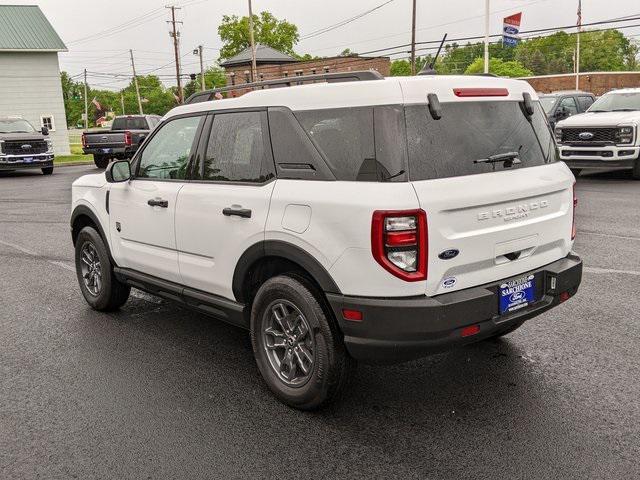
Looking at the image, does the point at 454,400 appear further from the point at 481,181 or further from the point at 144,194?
the point at 144,194

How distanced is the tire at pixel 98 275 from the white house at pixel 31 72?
34.7 meters

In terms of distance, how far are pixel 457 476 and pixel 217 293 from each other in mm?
1959

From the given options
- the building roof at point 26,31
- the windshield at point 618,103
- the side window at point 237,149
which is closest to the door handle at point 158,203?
the side window at point 237,149

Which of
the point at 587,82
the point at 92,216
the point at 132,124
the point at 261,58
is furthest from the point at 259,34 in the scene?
the point at 92,216

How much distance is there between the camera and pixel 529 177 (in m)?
3.61

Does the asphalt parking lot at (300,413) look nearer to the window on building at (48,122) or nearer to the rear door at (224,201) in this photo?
the rear door at (224,201)

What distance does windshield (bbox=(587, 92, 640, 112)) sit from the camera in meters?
15.1

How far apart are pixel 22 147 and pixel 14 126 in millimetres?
1733

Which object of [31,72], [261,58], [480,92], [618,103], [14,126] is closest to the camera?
[480,92]

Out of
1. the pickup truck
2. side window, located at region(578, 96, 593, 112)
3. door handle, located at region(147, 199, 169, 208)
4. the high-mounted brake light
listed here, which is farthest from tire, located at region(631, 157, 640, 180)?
the pickup truck

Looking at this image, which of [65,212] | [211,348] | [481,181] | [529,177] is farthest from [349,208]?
[65,212]

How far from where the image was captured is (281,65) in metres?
74.9

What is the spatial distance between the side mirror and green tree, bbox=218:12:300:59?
269 feet

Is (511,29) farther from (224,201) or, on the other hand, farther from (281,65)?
(281,65)
